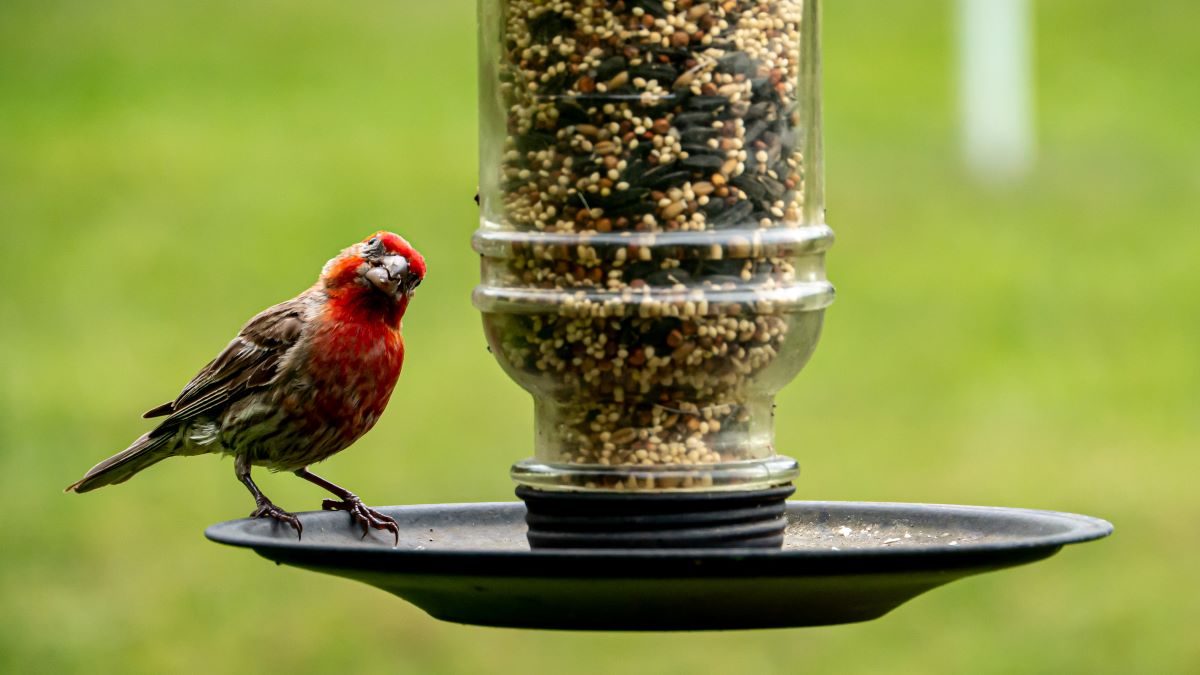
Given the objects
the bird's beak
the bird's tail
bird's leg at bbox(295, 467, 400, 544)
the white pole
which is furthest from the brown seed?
the white pole

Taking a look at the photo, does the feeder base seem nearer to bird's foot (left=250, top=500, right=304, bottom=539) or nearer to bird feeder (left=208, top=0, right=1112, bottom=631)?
bird feeder (left=208, top=0, right=1112, bottom=631)

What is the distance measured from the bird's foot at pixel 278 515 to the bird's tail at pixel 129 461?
2.53 feet

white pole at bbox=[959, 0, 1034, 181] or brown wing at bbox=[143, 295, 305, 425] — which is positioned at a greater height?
white pole at bbox=[959, 0, 1034, 181]

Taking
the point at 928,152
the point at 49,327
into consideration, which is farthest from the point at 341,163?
the point at 928,152

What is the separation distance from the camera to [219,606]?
1346cm

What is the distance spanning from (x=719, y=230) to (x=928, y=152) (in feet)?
69.9

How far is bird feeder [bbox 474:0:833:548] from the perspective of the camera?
4848 millimetres

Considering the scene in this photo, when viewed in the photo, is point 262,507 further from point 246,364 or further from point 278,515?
point 246,364

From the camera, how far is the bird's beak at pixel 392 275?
5.64m

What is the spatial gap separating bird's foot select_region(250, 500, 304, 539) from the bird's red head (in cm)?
61

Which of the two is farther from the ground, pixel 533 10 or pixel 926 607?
pixel 533 10

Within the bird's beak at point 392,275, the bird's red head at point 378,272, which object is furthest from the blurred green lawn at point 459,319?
the bird's beak at point 392,275

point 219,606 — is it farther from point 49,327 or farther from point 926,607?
point 49,327

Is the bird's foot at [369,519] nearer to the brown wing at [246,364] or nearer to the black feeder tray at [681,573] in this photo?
the black feeder tray at [681,573]
